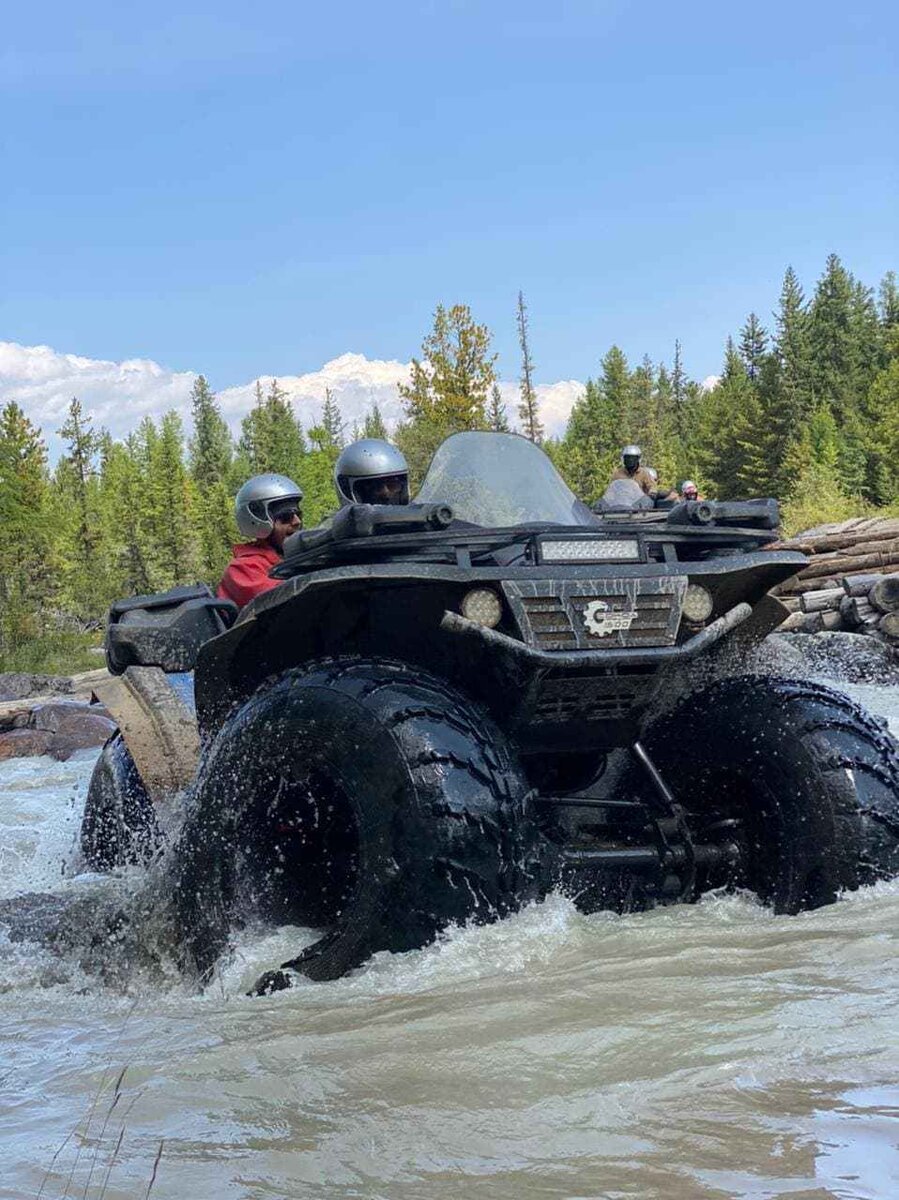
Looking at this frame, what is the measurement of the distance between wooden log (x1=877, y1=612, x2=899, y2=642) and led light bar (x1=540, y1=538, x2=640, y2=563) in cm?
1595

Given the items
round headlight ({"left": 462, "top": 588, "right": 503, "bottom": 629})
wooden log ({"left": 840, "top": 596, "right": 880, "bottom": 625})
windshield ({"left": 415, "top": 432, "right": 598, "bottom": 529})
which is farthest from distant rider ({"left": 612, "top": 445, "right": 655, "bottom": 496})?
round headlight ({"left": 462, "top": 588, "right": 503, "bottom": 629})

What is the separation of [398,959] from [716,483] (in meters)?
80.9

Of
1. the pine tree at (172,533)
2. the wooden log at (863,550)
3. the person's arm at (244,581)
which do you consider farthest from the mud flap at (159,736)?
the pine tree at (172,533)

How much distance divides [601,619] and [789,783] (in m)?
0.96

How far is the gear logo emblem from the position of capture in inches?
158

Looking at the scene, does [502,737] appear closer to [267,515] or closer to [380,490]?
[380,490]

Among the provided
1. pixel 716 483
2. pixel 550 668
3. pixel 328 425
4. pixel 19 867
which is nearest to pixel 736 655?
pixel 550 668

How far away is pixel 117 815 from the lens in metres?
6.04

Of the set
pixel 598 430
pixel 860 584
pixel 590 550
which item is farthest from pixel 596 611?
pixel 598 430

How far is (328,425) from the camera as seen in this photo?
6604 inches

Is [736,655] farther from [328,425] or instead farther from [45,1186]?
[328,425]

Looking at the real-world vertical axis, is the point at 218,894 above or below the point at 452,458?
below

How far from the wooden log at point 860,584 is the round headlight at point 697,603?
16277 millimetres

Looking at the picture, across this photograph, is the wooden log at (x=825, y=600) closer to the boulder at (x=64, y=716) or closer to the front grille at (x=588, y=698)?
the boulder at (x=64, y=716)
